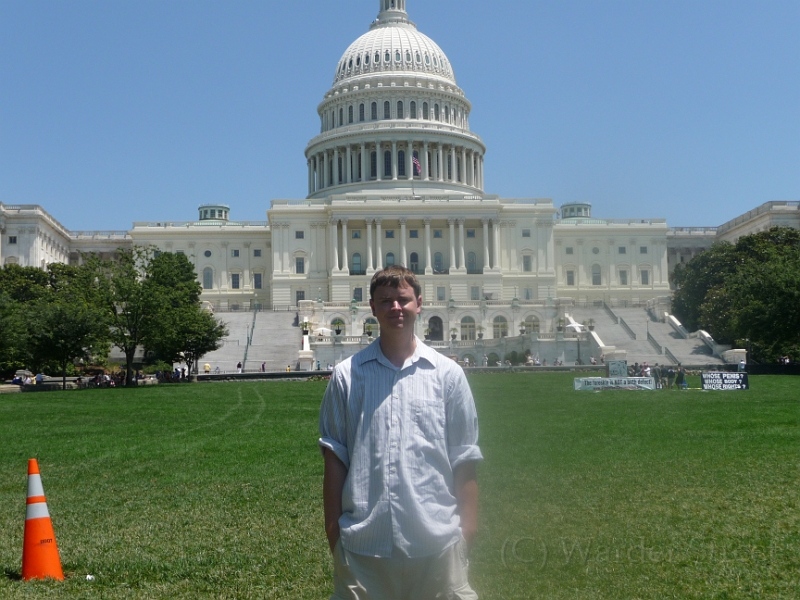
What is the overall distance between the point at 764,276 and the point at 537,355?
1869cm

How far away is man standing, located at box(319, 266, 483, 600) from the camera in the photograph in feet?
22.0

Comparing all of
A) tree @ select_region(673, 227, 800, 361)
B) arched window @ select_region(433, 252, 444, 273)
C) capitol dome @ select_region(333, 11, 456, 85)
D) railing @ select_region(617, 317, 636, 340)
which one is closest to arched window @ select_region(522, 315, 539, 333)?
railing @ select_region(617, 317, 636, 340)

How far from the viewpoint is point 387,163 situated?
422 feet

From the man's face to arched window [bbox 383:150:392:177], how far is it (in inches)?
4803

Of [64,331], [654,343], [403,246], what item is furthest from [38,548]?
[403,246]

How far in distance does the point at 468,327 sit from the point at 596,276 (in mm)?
37824

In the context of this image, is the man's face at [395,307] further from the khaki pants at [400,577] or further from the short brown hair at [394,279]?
the khaki pants at [400,577]

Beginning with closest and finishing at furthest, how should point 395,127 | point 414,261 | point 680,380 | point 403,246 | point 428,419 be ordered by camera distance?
point 428,419
point 680,380
point 403,246
point 414,261
point 395,127

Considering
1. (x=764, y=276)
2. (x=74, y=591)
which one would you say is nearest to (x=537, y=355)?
(x=764, y=276)

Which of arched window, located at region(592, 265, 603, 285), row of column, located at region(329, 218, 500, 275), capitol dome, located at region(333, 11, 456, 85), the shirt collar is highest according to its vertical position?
capitol dome, located at region(333, 11, 456, 85)

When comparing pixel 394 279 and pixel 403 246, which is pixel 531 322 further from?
pixel 394 279

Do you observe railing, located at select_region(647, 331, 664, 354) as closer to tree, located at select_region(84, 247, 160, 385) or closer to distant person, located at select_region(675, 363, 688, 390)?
distant person, located at select_region(675, 363, 688, 390)

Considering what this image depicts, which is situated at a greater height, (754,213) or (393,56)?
(393,56)

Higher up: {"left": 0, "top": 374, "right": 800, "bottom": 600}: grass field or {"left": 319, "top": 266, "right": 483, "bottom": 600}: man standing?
{"left": 319, "top": 266, "right": 483, "bottom": 600}: man standing
